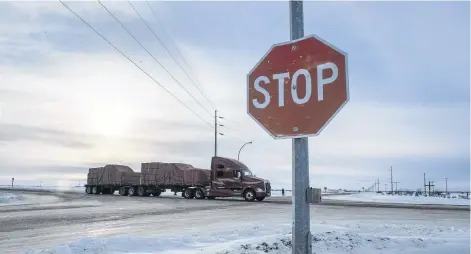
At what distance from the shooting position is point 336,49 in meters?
3.23

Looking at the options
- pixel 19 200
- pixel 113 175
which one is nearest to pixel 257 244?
pixel 19 200

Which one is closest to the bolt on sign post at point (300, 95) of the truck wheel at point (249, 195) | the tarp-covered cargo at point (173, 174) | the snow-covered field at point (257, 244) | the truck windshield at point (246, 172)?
the snow-covered field at point (257, 244)

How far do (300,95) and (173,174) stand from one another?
33.2m

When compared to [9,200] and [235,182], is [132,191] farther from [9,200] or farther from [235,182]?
[235,182]

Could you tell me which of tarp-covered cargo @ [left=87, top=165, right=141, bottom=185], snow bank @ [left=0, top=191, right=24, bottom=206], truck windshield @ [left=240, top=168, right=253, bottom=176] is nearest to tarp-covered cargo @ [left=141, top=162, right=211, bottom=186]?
tarp-covered cargo @ [left=87, top=165, right=141, bottom=185]

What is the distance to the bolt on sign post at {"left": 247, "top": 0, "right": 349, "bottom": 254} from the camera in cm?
322

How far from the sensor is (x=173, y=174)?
3569cm

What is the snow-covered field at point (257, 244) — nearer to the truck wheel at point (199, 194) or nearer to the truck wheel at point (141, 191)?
the truck wheel at point (199, 194)

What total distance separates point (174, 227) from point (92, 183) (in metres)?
35.0

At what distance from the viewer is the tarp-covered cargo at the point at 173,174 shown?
112ft

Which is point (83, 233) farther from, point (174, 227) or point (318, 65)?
point (318, 65)

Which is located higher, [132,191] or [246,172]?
[246,172]

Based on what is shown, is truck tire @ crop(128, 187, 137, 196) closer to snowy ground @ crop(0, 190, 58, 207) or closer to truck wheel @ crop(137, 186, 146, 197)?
truck wheel @ crop(137, 186, 146, 197)

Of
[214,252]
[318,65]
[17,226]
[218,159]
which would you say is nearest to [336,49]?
[318,65]
